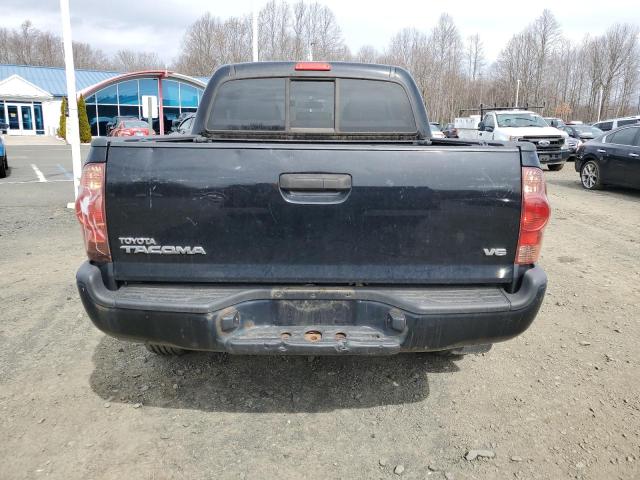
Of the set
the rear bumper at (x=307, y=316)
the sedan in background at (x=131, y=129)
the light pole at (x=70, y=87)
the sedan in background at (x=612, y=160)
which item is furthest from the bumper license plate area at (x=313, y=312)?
the sedan in background at (x=131, y=129)

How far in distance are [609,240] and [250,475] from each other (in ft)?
23.0

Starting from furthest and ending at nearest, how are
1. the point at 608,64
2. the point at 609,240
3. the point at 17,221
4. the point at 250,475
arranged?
the point at 608,64
the point at 17,221
the point at 609,240
the point at 250,475

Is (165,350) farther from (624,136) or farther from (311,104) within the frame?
(624,136)

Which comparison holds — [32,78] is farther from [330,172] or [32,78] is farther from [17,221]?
[330,172]

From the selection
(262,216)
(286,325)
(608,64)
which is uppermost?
(608,64)

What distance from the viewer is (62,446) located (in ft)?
9.14

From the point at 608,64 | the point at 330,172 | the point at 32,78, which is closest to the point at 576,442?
the point at 330,172

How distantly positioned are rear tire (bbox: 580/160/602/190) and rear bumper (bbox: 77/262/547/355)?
1154 centimetres

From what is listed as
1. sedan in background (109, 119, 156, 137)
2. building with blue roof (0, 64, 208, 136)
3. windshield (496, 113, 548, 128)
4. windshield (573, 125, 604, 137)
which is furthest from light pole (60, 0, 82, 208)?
building with blue roof (0, 64, 208, 136)

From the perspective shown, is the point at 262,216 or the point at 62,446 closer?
the point at 262,216

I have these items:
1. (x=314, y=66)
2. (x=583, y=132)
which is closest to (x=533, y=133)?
(x=583, y=132)

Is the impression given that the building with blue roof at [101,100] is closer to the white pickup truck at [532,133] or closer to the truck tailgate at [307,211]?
the white pickup truck at [532,133]

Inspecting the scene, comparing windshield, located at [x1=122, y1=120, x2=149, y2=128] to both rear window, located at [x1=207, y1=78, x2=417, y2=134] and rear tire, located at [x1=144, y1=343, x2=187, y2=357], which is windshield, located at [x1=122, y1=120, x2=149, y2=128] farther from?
rear tire, located at [x1=144, y1=343, x2=187, y2=357]

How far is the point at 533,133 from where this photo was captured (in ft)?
55.7
